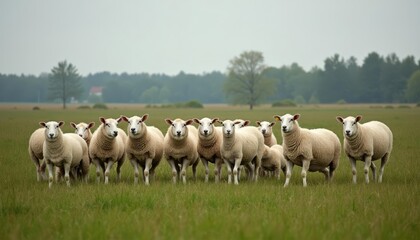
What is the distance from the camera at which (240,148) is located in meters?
14.2

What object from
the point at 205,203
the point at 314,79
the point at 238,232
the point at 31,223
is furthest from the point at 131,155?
the point at 314,79

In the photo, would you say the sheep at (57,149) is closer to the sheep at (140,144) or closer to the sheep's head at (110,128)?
the sheep's head at (110,128)

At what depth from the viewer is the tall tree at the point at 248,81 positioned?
102125 millimetres

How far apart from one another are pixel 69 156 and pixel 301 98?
127m

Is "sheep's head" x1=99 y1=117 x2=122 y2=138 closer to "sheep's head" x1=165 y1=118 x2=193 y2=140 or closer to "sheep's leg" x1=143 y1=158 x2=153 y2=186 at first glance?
"sheep's leg" x1=143 y1=158 x2=153 y2=186

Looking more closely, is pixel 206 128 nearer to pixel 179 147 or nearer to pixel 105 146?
pixel 179 147

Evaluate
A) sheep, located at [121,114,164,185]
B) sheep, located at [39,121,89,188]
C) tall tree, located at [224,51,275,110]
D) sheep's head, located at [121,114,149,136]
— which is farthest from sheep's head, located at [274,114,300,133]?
tall tree, located at [224,51,275,110]

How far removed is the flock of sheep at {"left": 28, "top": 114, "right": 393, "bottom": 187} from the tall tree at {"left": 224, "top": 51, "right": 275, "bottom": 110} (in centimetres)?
8653

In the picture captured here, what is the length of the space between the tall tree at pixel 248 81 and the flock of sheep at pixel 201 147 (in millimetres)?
86526

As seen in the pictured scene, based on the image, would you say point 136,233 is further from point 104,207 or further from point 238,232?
point 104,207

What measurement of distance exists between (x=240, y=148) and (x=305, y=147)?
1.69m

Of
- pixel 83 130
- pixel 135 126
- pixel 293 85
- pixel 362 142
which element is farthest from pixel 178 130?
pixel 293 85

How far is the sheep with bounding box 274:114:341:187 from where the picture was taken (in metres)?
13.4

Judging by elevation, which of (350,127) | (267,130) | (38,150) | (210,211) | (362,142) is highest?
(350,127)
